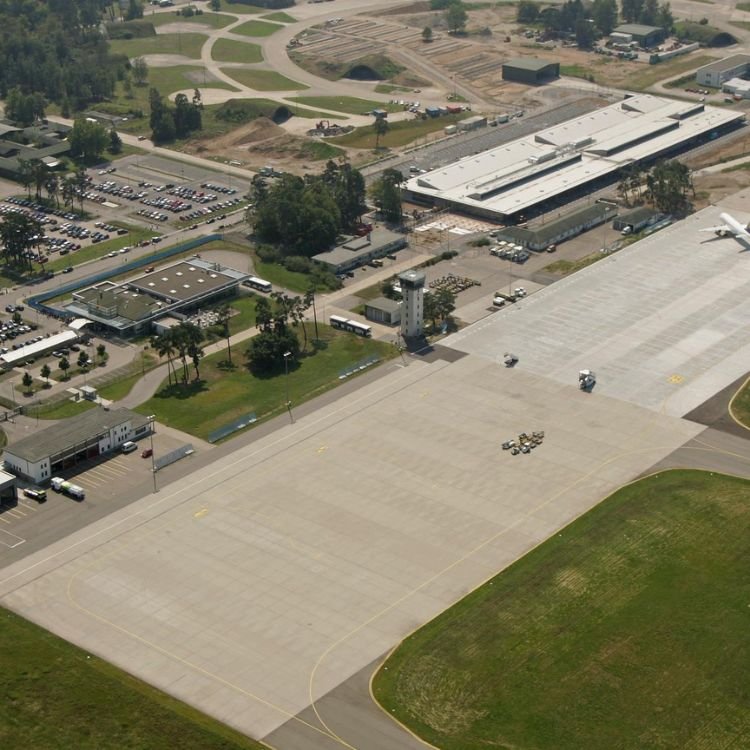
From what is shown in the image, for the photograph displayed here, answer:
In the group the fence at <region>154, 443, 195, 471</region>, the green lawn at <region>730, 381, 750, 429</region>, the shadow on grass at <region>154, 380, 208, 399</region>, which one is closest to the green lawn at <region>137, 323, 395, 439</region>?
the shadow on grass at <region>154, 380, 208, 399</region>

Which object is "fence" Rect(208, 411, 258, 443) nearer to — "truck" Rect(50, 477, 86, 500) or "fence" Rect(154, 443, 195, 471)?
"fence" Rect(154, 443, 195, 471)

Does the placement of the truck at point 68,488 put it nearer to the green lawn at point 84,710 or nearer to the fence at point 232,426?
the fence at point 232,426

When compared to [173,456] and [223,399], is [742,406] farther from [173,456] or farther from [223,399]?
[173,456]

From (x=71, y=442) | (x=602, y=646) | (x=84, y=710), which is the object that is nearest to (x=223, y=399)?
(x=71, y=442)

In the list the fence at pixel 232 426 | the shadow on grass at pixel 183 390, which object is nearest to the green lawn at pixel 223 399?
the shadow on grass at pixel 183 390

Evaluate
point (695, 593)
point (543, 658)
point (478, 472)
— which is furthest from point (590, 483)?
point (543, 658)

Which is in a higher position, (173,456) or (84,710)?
(84,710)

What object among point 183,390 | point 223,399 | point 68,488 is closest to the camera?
point 68,488
